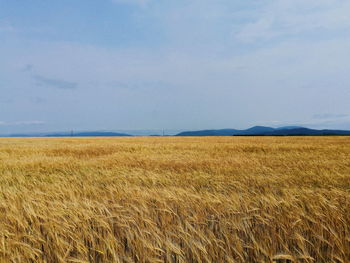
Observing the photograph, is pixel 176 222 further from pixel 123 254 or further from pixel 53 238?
pixel 53 238

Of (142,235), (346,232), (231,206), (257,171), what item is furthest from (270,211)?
(257,171)

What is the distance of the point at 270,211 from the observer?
3.09 m

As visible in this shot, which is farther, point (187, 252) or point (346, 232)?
point (346, 232)

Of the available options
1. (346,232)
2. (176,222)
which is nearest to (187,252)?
(176,222)

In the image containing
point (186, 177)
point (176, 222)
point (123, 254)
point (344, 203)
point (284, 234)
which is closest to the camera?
point (123, 254)

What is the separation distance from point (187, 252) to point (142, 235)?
460mm

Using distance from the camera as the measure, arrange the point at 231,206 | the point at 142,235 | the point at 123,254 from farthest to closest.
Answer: the point at 231,206, the point at 142,235, the point at 123,254

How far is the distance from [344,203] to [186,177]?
382 centimetres

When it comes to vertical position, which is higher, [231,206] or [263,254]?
[231,206]

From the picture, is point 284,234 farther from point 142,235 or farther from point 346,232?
point 142,235

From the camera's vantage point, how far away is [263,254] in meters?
2.34

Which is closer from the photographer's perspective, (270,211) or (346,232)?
(346,232)

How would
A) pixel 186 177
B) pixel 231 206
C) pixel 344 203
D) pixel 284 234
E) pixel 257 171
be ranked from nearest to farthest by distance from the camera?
pixel 284 234 → pixel 231 206 → pixel 344 203 → pixel 186 177 → pixel 257 171

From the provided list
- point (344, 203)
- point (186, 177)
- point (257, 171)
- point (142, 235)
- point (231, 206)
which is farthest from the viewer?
point (257, 171)
